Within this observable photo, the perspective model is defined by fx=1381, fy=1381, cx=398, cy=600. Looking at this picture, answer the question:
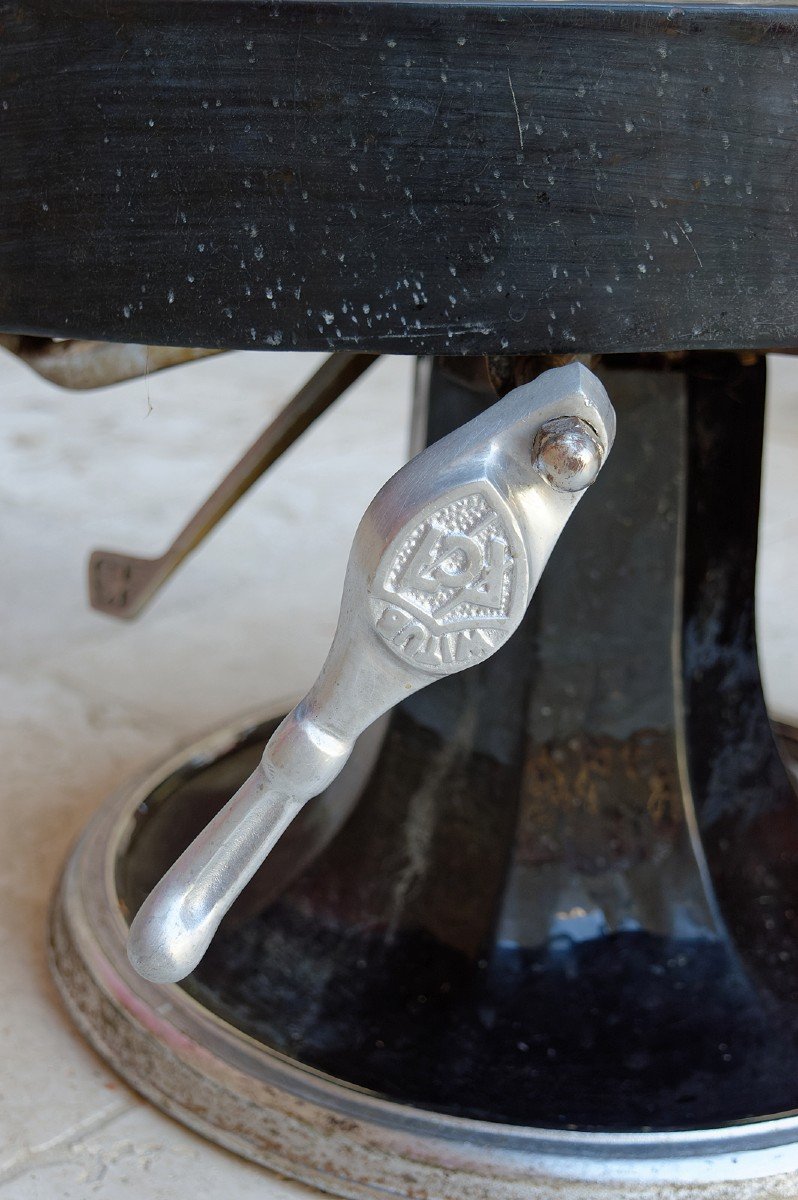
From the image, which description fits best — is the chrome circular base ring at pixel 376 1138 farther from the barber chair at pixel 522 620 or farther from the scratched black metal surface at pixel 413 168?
the scratched black metal surface at pixel 413 168

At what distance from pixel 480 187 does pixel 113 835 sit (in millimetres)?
714

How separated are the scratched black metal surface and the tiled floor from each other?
0.15 meters

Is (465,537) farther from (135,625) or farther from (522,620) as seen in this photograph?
(135,625)

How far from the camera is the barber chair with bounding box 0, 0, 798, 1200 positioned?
1.63 feet

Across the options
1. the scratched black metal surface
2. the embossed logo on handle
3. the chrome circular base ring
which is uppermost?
the scratched black metal surface

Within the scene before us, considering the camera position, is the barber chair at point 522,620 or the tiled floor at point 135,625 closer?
the barber chair at point 522,620

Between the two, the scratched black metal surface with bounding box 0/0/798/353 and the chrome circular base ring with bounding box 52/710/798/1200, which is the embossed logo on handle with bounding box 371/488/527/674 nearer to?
the scratched black metal surface with bounding box 0/0/798/353

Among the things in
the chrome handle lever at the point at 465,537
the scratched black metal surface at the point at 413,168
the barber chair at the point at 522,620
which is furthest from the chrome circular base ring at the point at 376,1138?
the scratched black metal surface at the point at 413,168

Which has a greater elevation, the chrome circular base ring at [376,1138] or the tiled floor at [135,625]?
the chrome circular base ring at [376,1138]

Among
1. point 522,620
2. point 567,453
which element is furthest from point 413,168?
point 522,620

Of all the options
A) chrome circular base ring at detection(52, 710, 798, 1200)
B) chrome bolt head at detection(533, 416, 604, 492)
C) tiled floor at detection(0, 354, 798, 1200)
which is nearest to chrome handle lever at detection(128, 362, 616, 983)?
chrome bolt head at detection(533, 416, 604, 492)

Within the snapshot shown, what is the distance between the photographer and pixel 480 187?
501mm

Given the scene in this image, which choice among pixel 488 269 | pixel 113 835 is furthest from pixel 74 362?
pixel 113 835

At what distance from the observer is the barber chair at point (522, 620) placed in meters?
0.50
